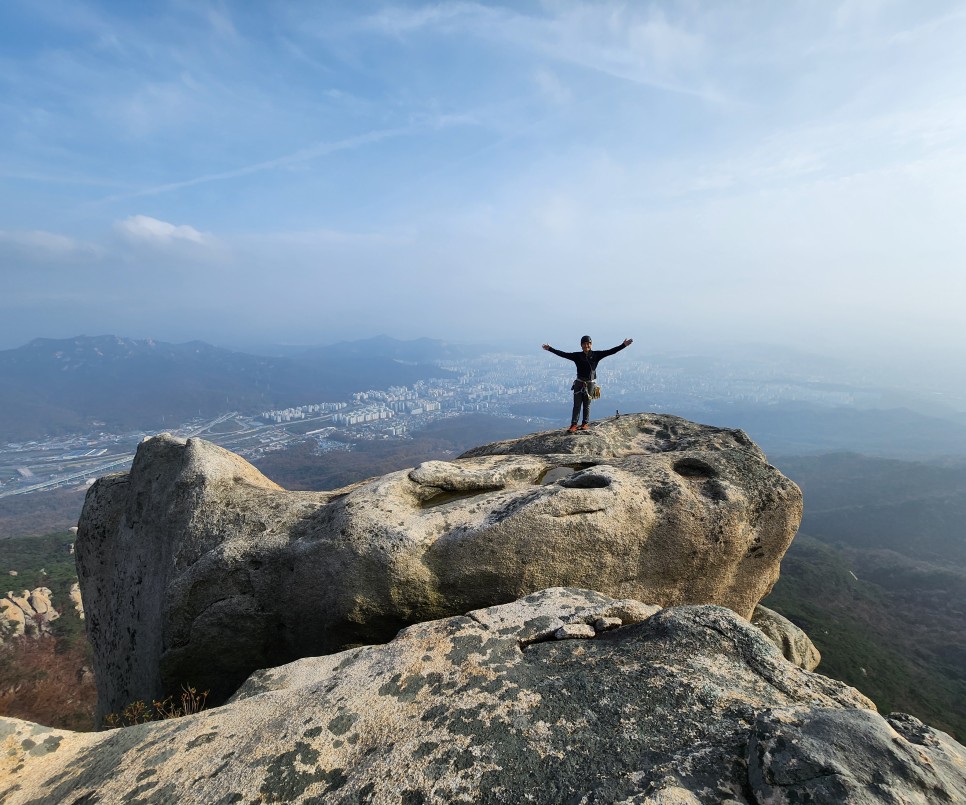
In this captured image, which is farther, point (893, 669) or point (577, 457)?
point (893, 669)

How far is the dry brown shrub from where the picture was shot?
2386cm

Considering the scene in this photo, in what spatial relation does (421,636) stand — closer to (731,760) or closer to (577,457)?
(731,760)

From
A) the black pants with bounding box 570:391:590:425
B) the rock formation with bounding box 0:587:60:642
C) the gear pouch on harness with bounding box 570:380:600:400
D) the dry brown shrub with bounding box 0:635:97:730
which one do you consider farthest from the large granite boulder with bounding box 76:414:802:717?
the rock formation with bounding box 0:587:60:642

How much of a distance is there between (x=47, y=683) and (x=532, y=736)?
36.1 meters

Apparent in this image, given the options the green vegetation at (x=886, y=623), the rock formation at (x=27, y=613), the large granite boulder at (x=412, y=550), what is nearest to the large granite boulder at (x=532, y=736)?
the large granite boulder at (x=412, y=550)

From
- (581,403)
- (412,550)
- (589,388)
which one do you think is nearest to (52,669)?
(412,550)

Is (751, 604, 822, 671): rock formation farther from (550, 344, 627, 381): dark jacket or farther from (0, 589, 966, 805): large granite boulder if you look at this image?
(0, 589, 966, 805): large granite boulder

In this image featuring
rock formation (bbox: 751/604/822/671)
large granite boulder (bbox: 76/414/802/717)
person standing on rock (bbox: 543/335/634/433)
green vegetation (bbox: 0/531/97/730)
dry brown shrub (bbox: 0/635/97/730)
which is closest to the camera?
large granite boulder (bbox: 76/414/802/717)

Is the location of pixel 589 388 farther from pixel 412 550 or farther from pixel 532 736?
pixel 532 736

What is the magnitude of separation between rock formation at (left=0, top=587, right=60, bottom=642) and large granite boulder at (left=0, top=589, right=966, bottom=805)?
1660 inches

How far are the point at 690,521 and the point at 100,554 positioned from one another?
14.4m

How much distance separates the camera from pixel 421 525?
845 cm

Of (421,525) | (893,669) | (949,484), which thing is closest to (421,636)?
(421,525)

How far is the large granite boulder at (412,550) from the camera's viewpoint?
7941 mm
